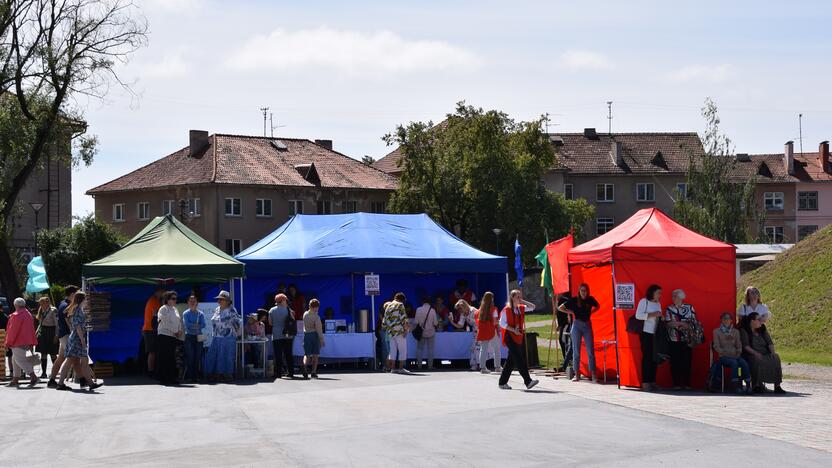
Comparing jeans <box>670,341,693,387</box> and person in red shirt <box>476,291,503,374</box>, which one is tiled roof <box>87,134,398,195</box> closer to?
person in red shirt <box>476,291,503,374</box>

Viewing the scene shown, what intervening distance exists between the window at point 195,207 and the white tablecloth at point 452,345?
50.7 m

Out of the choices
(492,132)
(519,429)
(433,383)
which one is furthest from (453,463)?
(492,132)

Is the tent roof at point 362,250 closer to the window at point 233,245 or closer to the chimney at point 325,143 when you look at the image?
the window at point 233,245

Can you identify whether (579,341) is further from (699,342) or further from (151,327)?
(151,327)

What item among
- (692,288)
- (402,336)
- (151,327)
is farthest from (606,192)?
(692,288)

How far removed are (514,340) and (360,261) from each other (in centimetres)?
656

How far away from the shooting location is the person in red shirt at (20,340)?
22.9 metres

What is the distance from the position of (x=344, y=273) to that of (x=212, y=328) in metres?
3.50

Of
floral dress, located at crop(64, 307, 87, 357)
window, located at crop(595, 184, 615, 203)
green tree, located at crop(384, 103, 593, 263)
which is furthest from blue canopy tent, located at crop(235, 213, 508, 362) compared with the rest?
window, located at crop(595, 184, 615, 203)

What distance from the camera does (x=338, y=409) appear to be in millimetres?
16875

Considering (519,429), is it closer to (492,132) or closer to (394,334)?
(394,334)

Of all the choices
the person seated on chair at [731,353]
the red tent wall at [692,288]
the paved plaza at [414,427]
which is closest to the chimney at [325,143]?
the paved plaza at [414,427]

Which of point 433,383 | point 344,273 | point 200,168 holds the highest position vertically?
point 200,168

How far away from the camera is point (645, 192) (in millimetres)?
94562
